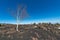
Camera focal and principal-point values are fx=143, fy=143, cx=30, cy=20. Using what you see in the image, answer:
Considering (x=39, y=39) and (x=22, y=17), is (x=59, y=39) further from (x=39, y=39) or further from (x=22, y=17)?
(x=22, y=17)

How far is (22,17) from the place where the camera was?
37.4 metres

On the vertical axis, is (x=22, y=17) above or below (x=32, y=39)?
above

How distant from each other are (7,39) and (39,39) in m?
6.00

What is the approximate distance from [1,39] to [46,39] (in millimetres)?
8825

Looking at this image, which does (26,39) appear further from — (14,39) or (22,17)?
(22,17)

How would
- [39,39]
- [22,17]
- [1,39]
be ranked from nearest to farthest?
[1,39]
[39,39]
[22,17]

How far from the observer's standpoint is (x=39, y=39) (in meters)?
26.4

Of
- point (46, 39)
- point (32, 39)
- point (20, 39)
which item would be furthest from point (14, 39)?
point (46, 39)

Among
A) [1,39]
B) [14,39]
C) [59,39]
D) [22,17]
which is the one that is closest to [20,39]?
[14,39]

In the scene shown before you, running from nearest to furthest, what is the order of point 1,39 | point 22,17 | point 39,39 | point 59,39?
point 1,39
point 39,39
point 59,39
point 22,17

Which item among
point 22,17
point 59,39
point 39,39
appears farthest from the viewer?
point 22,17

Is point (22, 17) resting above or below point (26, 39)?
above

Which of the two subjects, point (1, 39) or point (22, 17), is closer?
point (1, 39)

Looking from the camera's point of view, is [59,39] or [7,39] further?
[59,39]
